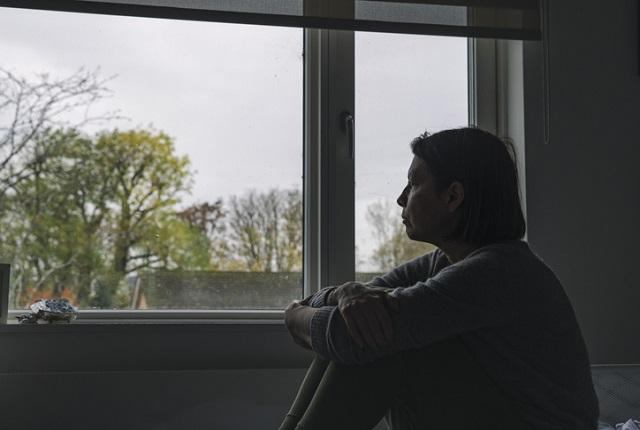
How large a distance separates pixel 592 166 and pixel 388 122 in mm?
639

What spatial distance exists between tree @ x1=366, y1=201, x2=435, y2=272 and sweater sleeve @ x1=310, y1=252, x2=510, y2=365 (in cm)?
90

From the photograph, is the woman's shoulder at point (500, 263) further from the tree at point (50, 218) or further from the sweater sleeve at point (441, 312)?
the tree at point (50, 218)

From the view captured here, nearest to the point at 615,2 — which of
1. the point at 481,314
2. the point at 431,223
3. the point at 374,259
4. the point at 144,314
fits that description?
the point at 374,259

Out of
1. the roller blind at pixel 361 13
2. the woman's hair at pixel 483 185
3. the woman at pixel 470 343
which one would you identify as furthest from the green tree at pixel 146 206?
the woman's hair at pixel 483 185

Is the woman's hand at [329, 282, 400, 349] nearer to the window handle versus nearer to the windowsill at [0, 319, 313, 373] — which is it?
the windowsill at [0, 319, 313, 373]

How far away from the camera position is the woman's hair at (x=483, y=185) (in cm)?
141

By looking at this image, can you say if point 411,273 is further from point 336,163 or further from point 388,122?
point 388,122

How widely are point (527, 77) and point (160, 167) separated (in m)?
1.13

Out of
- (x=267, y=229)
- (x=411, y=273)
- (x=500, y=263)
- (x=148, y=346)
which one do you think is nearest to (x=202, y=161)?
(x=267, y=229)

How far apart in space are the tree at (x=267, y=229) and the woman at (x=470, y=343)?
0.76 meters

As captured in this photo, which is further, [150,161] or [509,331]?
[150,161]

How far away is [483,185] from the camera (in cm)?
141

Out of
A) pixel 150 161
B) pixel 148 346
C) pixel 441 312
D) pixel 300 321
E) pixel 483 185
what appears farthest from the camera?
pixel 150 161

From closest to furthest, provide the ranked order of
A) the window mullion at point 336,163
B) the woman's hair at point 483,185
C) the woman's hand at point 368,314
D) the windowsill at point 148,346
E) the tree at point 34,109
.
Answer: the woman's hand at point 368,314 → the woman's hair at point 483,185 → the windowsill at point 148,346 → the tree at point 34,109 → the window mullion at point 336,163
